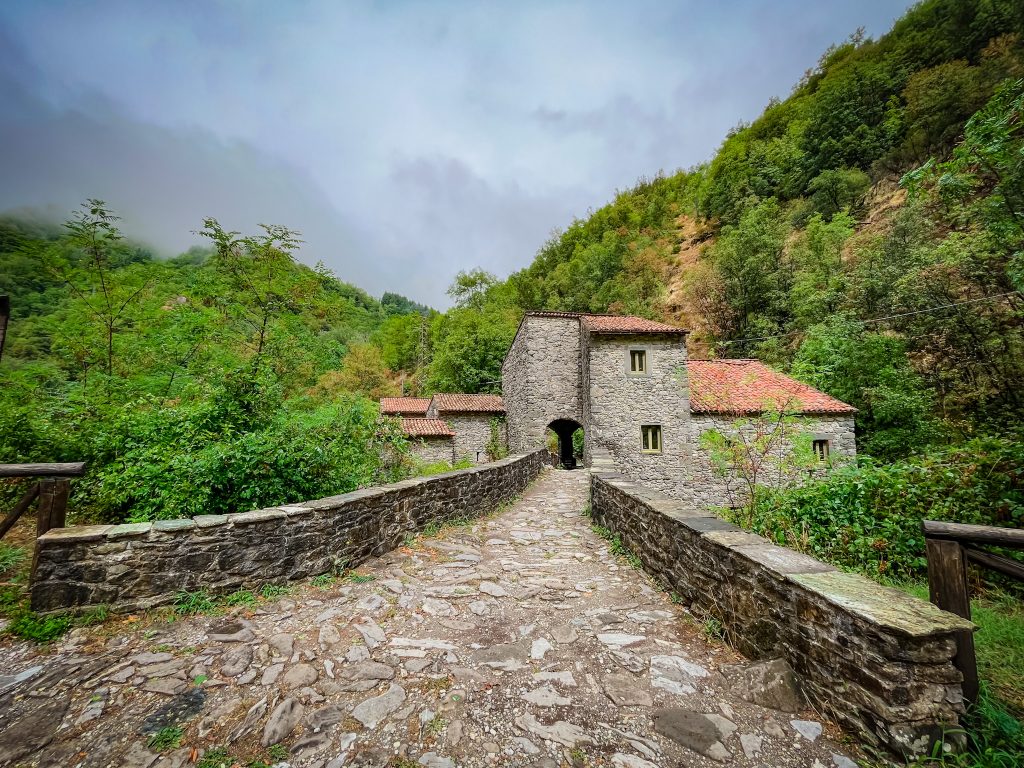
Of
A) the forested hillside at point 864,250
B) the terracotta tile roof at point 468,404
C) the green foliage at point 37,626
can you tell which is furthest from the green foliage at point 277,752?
the terracotta tile roof at point 468,404

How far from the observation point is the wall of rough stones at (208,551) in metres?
2.89

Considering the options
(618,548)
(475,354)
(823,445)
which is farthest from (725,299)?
(618,548)

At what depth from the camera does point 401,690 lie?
7.55 ft

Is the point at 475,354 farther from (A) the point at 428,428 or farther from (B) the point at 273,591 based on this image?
(B) the point at 273,591

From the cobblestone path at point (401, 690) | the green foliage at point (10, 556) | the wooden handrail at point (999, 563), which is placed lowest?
the cobblestone path at point (401, 690)

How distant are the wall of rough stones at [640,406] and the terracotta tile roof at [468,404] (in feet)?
19.7

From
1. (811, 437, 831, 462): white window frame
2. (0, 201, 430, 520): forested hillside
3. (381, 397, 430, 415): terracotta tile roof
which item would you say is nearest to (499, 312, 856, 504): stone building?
(811, 437, 831, 462): white window frame

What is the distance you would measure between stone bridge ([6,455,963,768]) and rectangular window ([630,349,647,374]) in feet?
35.5

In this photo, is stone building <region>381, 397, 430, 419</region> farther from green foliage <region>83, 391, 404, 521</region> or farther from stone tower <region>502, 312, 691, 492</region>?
green foliage <region>83, 391, 404, 521</region>

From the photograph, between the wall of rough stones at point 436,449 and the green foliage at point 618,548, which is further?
the wall of rough stones at point 436,449

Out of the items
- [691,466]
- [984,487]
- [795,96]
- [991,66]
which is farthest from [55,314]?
[795,96]

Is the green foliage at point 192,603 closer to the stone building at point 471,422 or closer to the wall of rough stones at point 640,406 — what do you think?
the wall of rough stones at point 640,406

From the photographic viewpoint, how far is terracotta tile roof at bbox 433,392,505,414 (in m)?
18.4

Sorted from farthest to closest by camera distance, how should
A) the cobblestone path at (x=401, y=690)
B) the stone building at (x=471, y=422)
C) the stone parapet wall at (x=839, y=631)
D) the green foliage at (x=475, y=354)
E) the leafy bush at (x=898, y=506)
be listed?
1. the green foliage at (x=475, y=354)
2. the stone building at (x=471, y=422)
3. the leafy bush at (x=898, y=506)
4. the cobblestone path at (x=401, y=690)
5. the stone parapet wall at (x=839, y=631)
